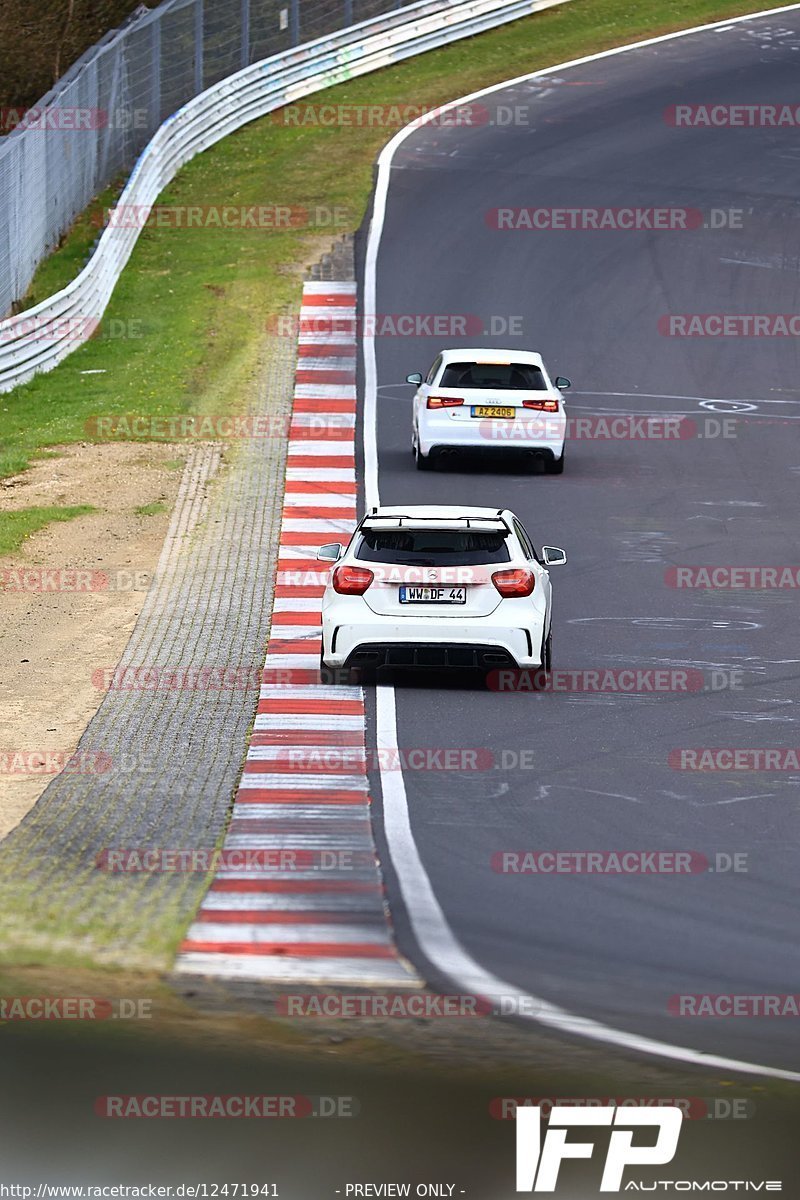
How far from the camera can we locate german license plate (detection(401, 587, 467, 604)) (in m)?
15.8

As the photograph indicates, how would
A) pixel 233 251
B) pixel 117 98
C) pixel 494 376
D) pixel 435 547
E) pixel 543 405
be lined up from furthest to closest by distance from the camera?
pixel 117 98 → pixel 233 251 → pixel 494 376 → pixel 543 405 → pixel 435 547

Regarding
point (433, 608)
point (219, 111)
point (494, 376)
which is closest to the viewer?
point (433, 608)

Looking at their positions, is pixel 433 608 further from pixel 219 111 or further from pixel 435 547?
pixel 219 111

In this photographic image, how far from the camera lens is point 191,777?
1369 cm

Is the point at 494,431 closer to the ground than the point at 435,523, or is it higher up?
higher up

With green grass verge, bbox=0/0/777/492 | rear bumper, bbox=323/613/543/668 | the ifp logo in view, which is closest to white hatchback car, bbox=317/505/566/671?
rear bumper, bbox=323/613/543/668

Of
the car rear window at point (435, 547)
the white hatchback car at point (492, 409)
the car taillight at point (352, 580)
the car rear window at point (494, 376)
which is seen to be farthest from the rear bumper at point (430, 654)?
the car rear window at point (494, 376)

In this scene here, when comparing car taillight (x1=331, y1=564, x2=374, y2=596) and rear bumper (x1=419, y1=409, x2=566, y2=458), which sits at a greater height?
rear bumper (x1=419, y1=409, x2=566, y2=458)

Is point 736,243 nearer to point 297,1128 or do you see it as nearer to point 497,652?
point 497,652

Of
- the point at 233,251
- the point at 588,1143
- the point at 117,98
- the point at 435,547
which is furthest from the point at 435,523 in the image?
the point at 117,98

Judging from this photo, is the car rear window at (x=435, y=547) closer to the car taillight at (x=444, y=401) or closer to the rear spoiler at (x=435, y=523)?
the rear spoiler at (x=435, y=523)

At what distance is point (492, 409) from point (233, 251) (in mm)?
15102

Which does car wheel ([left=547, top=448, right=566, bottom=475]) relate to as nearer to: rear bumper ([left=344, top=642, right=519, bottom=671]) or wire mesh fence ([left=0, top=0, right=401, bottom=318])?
rear bumper ([left=344, top=642, right=519, bottom=671])

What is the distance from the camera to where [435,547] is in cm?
1600
